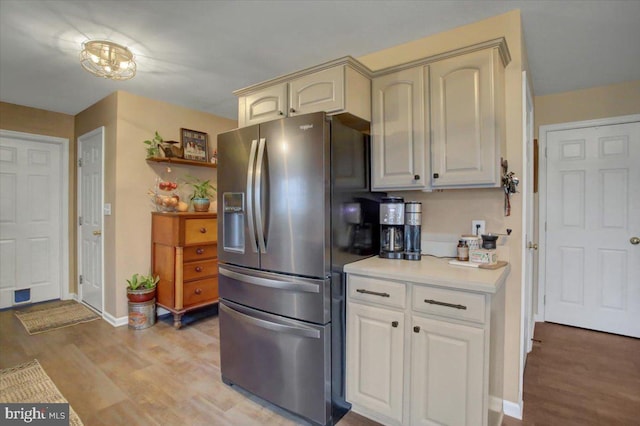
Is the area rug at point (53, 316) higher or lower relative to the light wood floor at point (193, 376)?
higher

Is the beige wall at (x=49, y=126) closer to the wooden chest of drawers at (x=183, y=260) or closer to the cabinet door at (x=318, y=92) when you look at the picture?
the wooden chest of drawers at (x=183, y=260)

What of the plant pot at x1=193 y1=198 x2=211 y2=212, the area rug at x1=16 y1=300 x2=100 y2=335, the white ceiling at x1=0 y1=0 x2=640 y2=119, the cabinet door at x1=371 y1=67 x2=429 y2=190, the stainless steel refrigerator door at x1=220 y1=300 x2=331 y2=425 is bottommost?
the area rug at x1=16 y1=300 x2=100 y2=335

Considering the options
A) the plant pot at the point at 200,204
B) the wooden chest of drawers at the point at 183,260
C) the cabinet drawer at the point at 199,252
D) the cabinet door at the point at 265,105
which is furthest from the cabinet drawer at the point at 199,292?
the cabinet door at the point at 265,105

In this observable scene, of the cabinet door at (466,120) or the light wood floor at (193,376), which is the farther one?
the light wood floor at (193,376)

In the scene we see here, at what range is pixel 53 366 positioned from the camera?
2.51 metres

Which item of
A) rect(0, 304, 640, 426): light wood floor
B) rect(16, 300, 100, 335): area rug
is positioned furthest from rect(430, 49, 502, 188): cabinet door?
rect(16, 300, 100, 335): area rug

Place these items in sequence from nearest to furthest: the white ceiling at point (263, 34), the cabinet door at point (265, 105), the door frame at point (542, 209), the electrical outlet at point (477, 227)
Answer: the white ceiling at point (263, 34) < the electrical outlet at point (477, 227) < the cabinet door at point (265, 105) < the door frame at point (542, 209)

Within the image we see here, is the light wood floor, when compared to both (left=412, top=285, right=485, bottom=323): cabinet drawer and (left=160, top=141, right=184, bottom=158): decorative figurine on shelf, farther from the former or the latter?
(left=160, top=141, right=184, bottom=158): decorative figurine on shelf

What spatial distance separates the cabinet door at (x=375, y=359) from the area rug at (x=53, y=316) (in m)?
3.20

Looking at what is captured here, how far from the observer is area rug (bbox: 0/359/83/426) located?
2.06 m

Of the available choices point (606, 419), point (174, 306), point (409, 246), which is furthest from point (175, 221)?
point (606, 419)

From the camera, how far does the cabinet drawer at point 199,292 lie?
334cm

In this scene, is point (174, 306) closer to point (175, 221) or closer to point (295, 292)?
point (175, 221)

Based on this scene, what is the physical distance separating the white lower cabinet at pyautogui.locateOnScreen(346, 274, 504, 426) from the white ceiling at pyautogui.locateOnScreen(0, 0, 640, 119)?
1.64 m
